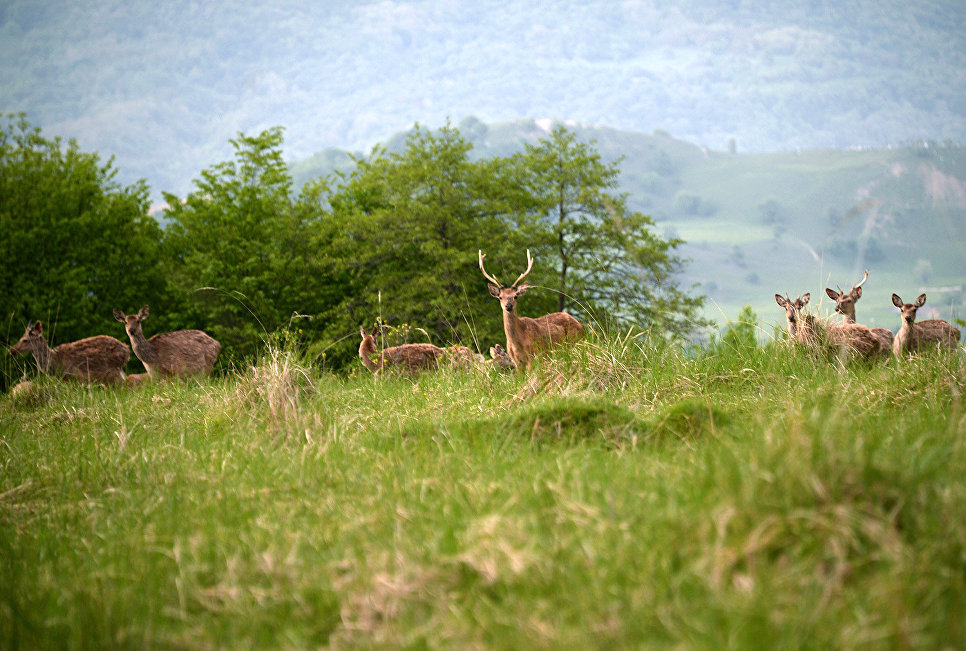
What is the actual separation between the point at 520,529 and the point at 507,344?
8701 millimetres

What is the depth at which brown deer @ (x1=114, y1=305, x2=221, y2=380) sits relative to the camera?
1416cm

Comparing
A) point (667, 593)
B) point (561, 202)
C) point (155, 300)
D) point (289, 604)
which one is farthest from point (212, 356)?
point (561, 202)

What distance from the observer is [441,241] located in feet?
89.4

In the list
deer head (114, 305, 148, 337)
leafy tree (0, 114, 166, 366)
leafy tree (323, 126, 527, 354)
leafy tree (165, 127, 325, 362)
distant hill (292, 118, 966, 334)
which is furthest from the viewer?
distant hill (292, 118, 966, 334)

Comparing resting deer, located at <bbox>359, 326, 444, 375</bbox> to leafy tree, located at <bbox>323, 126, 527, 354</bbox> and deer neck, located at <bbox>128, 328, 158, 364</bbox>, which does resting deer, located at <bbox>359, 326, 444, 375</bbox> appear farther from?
leafy tree, located at <bbox>323, 126, 527, 354</bbox>

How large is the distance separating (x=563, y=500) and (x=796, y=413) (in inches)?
54.5

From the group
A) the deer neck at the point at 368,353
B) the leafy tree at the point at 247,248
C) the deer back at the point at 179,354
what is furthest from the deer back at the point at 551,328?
the leafy tree at the point at 247,248

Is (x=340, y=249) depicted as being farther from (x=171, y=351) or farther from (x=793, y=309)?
(x=793, y=309)

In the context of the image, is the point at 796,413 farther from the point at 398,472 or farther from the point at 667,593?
the point at 398,472

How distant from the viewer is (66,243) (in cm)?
2744

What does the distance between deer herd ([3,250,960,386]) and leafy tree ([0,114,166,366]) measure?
11334 millimetres

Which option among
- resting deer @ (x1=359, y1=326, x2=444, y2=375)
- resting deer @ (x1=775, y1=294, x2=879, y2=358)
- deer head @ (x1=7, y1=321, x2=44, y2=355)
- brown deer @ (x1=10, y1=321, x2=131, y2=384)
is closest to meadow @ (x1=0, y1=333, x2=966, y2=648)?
resting deer @ (x1=775, y1=294, x2=879, y2=358)

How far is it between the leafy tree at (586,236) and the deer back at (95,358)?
51.5 feet

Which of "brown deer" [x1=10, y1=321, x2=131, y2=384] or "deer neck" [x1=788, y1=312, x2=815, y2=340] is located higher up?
"deer neck" [x1=788, y1=312, x2=815, y2=340]
